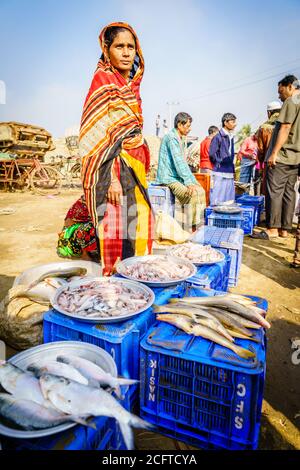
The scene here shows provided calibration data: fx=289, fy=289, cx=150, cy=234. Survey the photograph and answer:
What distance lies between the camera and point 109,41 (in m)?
3.00

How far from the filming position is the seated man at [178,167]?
223 inches

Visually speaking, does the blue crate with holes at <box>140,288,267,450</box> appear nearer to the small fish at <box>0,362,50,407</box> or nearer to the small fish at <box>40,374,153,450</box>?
the small fish at <box>40,374,153,450</box>

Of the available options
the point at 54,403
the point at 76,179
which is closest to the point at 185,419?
the point at 54,403

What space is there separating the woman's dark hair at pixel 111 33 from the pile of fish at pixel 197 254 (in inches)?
92.1

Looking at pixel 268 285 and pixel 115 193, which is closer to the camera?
pixel 115 193

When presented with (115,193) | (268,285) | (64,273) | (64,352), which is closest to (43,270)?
(64,273)

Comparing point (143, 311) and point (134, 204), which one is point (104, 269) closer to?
point (134, 204)

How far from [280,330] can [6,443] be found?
111 inches

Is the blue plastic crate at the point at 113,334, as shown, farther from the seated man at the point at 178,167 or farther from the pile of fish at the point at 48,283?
the seated man at the point at 178,167

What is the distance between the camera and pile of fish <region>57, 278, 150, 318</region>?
6.44ft

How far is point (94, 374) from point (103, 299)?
70 centimetres

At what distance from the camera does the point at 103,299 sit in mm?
2086

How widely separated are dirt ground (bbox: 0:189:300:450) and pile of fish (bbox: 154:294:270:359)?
0.70 meters

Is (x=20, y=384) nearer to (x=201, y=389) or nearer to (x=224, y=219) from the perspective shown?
(x=201, y=389)
